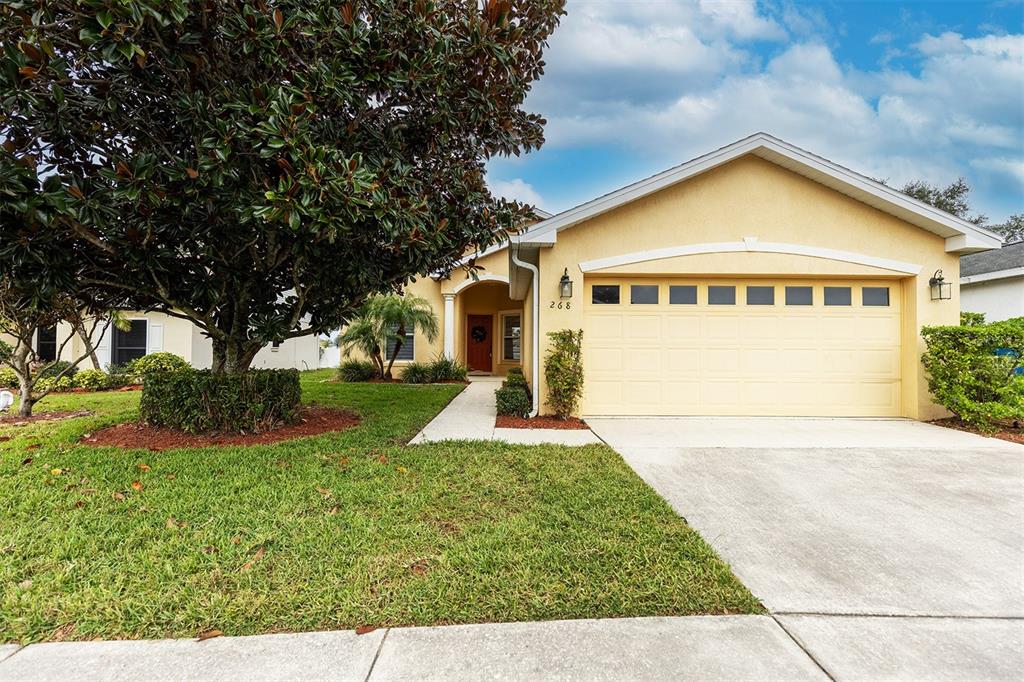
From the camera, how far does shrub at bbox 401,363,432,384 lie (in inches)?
549

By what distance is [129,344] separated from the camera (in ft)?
48.4

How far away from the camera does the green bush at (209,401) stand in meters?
6.10

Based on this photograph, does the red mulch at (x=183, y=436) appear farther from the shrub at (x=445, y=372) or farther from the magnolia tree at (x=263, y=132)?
the shrub at (x=445, y=372)

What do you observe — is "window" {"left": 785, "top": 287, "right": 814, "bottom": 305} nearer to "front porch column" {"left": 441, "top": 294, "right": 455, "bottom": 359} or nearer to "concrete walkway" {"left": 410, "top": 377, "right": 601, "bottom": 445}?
"concrete walkway" {"left": 410, "top": 377, "right": 601, "bottom": 445}

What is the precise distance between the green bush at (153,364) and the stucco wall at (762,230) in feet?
38.8

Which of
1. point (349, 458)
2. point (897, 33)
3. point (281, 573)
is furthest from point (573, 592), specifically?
point (897, 33)

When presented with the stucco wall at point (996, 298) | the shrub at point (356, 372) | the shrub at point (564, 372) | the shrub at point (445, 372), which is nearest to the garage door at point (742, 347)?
the shrub at point (564, 372)

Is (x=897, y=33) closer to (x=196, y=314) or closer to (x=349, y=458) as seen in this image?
(x=349, y=458)

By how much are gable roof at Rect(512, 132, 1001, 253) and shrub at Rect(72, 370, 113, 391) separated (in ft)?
41.2

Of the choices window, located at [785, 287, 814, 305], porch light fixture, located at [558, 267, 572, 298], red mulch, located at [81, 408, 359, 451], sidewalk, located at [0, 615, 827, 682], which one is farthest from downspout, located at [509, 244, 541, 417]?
sidewalk, located at [0, 615, 827, 682]

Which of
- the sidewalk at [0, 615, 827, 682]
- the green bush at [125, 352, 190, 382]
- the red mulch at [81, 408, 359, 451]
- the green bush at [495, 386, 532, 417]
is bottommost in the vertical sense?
the sidewalk at [0, 615, 827, 682]

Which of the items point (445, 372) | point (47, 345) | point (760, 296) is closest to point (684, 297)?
point (760, 296)

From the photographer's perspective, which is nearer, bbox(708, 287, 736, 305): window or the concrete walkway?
the concrete walkway

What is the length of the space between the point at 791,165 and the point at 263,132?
7.94 m
